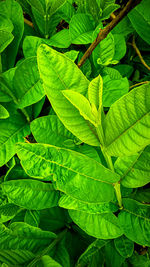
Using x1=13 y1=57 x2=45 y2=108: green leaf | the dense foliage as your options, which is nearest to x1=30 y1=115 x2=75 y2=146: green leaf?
the dense foliage

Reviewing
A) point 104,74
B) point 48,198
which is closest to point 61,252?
point 48,198

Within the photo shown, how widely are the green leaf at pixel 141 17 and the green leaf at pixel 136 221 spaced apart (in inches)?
32.4

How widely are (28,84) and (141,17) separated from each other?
65 centimetres

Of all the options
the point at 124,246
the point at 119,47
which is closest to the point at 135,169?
the point at 124,246

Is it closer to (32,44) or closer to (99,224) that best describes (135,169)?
(99,224)

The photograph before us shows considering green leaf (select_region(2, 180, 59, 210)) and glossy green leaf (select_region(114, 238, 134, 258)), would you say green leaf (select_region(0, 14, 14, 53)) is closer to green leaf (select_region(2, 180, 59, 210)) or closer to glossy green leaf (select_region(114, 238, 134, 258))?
green leaf (select_region(2, 180, 59, 210))

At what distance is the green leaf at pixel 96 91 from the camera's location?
0.56 meters

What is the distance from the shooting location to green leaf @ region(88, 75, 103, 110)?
0.56 metres

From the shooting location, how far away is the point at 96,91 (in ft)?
1.92

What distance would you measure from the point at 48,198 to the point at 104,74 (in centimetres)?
62

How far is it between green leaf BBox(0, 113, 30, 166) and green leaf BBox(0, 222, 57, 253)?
0.81 ft

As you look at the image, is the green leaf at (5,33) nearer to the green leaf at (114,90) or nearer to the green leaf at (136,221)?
the green leaf at (114,90)

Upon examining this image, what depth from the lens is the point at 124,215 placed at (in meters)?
0.86

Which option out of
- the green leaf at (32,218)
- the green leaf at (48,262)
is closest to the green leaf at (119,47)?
the green leaf at (32,218)
